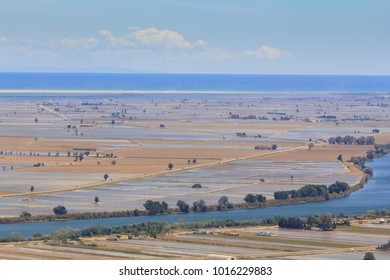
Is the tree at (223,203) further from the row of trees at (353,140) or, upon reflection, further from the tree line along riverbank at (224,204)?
the row of trees at (353,140)

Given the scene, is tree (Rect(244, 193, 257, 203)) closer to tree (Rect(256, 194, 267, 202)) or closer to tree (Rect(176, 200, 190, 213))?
tree (Rect(256, 194, 267, 202))

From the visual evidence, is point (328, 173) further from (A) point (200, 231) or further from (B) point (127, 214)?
(A) point (200, 231)

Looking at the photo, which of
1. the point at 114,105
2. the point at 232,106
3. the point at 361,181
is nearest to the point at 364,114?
the point at 232,106

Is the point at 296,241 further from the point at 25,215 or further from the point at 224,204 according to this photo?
the point at 224,204

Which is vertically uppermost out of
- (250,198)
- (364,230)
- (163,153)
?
(163,153)

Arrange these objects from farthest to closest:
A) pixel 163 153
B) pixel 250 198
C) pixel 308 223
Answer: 1. pixel 163 153
2. pixel 250 198
3. pixel 308 223

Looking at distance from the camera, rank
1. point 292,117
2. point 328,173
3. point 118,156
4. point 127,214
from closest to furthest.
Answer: point 127,214 < point 328,173 < point 118,156 < point 292,117

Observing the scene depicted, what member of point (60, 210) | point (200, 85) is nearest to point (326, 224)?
point (60, 210)

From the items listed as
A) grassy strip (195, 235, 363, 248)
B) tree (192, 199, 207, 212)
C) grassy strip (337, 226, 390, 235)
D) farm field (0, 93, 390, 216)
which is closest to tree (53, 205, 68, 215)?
farm field (0, 93, 390, 216)
